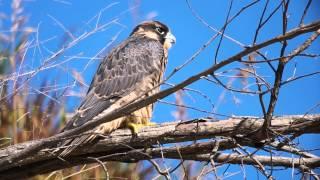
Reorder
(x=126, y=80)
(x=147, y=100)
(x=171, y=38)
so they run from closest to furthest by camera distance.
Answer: (x=147, y=100) → (x=126, y=80) → (x=171, y=38)

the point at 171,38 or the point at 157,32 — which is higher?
the point at 157,32

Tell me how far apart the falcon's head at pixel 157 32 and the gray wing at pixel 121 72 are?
26 centimetres

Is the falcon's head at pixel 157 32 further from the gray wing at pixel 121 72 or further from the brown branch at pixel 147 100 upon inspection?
the brown branch at pixel 147 100

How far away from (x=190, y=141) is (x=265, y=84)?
2.91ft

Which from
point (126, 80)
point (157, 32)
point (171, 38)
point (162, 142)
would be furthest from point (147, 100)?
point (157, 32)

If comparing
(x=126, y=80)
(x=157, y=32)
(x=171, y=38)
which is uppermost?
(x=157, y=32)

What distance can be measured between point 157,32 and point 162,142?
2197 millimetres

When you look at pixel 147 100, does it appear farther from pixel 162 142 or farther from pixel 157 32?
pixel 157 32

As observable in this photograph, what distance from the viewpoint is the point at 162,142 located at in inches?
133

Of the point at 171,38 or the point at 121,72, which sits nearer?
the point at 121,72

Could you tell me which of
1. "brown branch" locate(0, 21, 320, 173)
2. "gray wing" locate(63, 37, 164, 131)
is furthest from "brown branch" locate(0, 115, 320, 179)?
"gray wing" locate(63, 37, 164, 131)

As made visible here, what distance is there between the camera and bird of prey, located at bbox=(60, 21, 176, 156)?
3885mm

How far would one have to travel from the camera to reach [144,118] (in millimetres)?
4160

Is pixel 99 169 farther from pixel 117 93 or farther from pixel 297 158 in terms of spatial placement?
pixel 297 158
